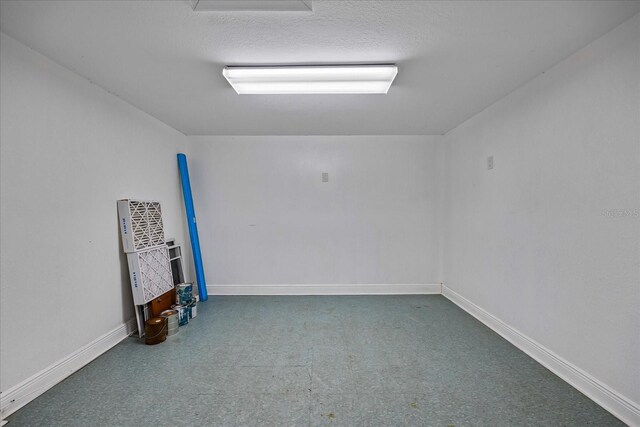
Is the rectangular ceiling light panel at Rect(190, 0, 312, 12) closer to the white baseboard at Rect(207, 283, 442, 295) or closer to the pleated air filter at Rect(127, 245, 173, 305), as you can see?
the pleated air filter at Rect(127, 245, 173, 305)

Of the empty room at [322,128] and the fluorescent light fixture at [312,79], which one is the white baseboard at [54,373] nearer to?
the empty room at [322,128]

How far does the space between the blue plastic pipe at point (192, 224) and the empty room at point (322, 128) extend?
19 cm

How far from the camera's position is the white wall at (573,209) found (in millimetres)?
1474

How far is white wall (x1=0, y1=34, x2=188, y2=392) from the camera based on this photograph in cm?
159

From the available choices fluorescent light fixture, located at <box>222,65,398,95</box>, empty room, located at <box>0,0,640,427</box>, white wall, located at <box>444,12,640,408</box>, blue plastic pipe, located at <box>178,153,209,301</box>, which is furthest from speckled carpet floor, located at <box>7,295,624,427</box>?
fluorescent light fixture, located at <box>222,65,398,95</box>

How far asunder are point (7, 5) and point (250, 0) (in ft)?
4.17

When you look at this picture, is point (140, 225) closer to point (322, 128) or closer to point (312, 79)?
point (312, 79)

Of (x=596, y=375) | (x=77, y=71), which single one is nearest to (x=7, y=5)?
(x=77, y=71)

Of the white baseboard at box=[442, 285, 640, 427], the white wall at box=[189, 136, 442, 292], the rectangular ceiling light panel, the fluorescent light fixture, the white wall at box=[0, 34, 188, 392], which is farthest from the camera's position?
the white wall at box=[189, 136, 442, 292]

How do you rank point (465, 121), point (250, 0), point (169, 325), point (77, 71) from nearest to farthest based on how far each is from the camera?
point (250, 0) → point (77, 71) → point (169, 325) → point (465, 121)

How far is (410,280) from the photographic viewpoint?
3.72 metres

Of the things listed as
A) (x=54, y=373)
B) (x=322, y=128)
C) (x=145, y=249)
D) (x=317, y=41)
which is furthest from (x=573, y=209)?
(x=54, y=373)

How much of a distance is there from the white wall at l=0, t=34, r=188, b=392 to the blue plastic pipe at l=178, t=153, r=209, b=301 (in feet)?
2.37

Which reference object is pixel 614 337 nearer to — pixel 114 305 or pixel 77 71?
pixel 114 305
